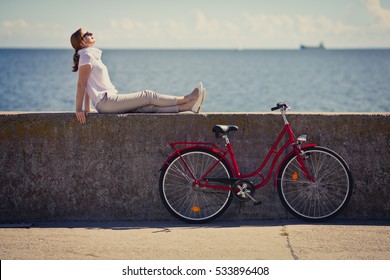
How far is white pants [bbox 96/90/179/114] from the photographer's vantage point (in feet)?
24.9

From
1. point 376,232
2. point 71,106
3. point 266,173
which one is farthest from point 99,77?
point 71,106

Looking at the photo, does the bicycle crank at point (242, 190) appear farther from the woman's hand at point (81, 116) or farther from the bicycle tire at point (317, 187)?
the woman's hand at point (81, 116)

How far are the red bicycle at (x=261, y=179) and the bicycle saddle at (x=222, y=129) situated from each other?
12cm

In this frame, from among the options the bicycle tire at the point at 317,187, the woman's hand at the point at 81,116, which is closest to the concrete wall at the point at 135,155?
the woman's hand at the point at 81,116

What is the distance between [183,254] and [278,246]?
910 millimetres

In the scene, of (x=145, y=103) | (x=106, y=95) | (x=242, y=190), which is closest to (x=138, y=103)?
(x=145, y=103)

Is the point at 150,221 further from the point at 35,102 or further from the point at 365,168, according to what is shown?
the point at 35,102

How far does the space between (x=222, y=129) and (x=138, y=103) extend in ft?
3.60

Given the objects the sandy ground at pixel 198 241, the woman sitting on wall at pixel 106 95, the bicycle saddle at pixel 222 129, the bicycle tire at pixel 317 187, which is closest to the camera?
the sandy ground at pixel 198 241

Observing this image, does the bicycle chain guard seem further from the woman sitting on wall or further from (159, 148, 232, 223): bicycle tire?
the woman sitting on wall

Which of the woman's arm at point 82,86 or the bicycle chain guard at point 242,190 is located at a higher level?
the woman's arm at point 82,86

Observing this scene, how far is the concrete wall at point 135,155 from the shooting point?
7.52 meters

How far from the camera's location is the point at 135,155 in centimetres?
755
